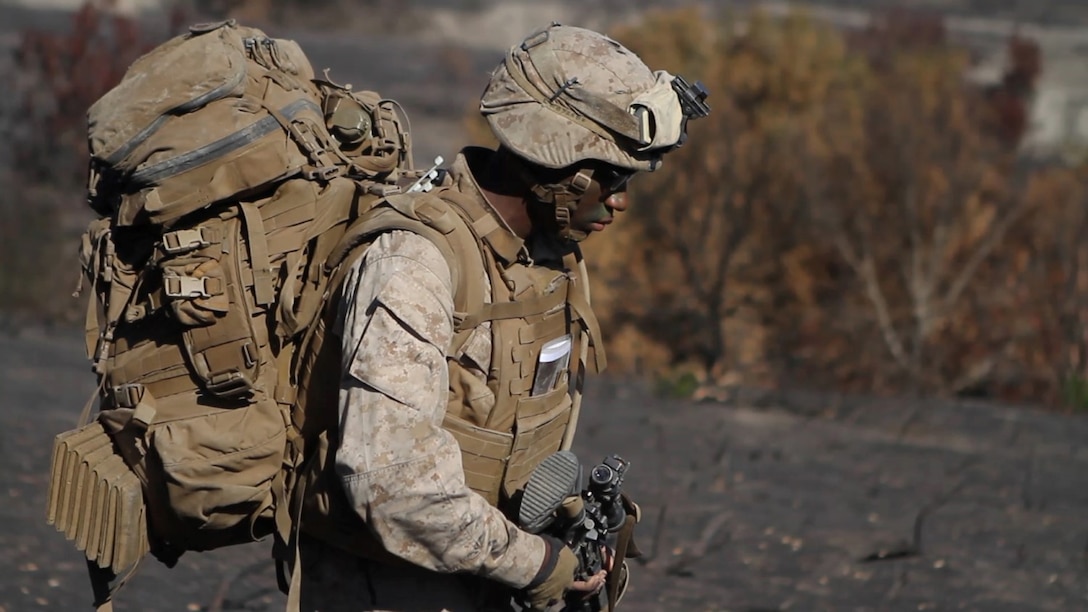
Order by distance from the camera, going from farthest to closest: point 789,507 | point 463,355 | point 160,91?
1. point 789,507
2. point 160,91
3. point 463,355

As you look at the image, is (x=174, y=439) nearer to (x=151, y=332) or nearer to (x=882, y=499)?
(x=151, y=332)

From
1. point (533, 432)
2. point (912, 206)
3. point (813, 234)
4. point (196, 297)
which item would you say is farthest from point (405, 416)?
point (813, 234)

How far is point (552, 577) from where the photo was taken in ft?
9.06

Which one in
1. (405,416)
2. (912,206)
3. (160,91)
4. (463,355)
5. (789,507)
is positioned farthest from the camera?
(912,206)

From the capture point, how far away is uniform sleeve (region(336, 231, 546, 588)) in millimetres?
2523

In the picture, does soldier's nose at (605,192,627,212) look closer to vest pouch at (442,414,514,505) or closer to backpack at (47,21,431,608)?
backpack at (47,21,431,608)

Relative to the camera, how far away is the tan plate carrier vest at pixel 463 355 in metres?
2.71

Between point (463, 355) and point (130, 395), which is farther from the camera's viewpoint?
point (130, 395)

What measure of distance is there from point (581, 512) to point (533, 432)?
182 millimetres

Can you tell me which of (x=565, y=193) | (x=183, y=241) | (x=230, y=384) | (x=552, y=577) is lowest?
(x=552, y=577)

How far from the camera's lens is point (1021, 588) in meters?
6.23

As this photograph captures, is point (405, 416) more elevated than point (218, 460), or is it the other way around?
point (405, 416)

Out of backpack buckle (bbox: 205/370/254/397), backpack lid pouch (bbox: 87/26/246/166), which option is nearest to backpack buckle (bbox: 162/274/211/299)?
backpack buckle (bbox: 205/370/254/397)

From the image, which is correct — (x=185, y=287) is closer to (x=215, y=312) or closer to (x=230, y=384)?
(x=215, y=312)
